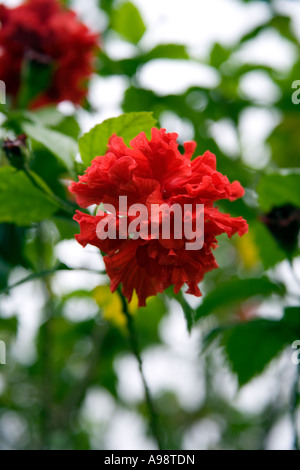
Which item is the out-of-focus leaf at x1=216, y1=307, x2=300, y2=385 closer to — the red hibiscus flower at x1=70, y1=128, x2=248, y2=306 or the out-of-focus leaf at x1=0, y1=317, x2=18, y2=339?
the red hibiscus flower at x1=70, y1=128, x2=248, y2=306

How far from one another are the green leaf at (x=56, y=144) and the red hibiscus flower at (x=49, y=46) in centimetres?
42

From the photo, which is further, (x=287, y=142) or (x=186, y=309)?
(x=287, y=142)

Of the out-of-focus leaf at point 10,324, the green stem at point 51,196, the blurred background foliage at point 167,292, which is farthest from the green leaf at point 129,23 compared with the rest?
the out-of-focus leaf at point 10,324

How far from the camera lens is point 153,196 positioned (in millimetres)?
651

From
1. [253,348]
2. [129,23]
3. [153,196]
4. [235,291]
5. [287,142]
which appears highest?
[129,23]

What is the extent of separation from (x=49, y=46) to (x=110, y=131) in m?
0.63

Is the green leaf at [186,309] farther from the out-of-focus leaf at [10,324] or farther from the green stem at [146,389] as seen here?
the out-of-focus leaf at [10,324]

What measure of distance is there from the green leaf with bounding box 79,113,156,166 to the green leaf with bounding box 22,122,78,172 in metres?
0.07

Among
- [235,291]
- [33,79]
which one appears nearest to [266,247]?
[235,291]

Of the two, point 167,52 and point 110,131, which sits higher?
point 167,52

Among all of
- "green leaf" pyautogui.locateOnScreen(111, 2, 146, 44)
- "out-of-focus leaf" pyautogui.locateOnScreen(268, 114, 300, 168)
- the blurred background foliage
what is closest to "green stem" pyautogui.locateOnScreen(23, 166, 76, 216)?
the blurred background foliage

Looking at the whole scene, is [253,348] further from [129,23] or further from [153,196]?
[129,23]

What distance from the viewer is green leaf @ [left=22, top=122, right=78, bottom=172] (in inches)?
32.8
